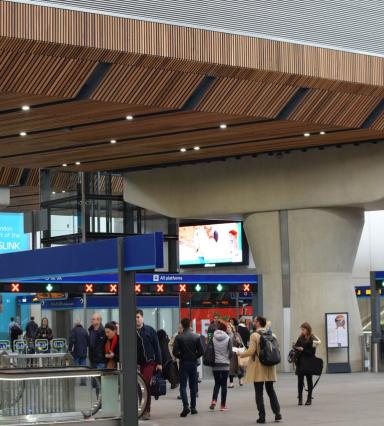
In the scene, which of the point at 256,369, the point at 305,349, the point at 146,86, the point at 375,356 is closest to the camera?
the point at 256,369

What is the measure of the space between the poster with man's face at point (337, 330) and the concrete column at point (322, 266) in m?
0.34

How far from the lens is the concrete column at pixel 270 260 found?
33.4m

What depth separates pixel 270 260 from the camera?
33.7m

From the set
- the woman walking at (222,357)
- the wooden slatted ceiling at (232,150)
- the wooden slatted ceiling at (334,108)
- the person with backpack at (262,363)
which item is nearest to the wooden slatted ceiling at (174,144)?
the wooden slatted ceiling at (232,150)

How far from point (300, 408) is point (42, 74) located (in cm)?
757

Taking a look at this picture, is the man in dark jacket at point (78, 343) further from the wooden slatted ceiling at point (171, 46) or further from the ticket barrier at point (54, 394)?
the ticket barrier at point (54, 394)

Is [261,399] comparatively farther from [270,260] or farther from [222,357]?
[270,260]

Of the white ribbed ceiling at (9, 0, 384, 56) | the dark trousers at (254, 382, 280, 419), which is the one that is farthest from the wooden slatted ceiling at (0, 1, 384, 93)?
the dark trousers at (254, 382, 280, 419)

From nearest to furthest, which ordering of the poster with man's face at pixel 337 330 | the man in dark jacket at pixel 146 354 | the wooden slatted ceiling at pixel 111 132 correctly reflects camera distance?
the man in dark jacket at pixel 146 354
the wooden slatted ceiling at pixel 111 132
the poster with man's face at pixel 337 330

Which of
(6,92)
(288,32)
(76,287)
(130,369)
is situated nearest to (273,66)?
(288,32)

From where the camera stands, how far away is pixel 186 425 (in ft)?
58.8

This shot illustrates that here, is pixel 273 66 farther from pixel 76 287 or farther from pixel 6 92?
pixel 76 287

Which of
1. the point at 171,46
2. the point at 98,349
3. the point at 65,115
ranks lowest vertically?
the point at 98,349

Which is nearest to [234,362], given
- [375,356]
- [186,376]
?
[186,376]
